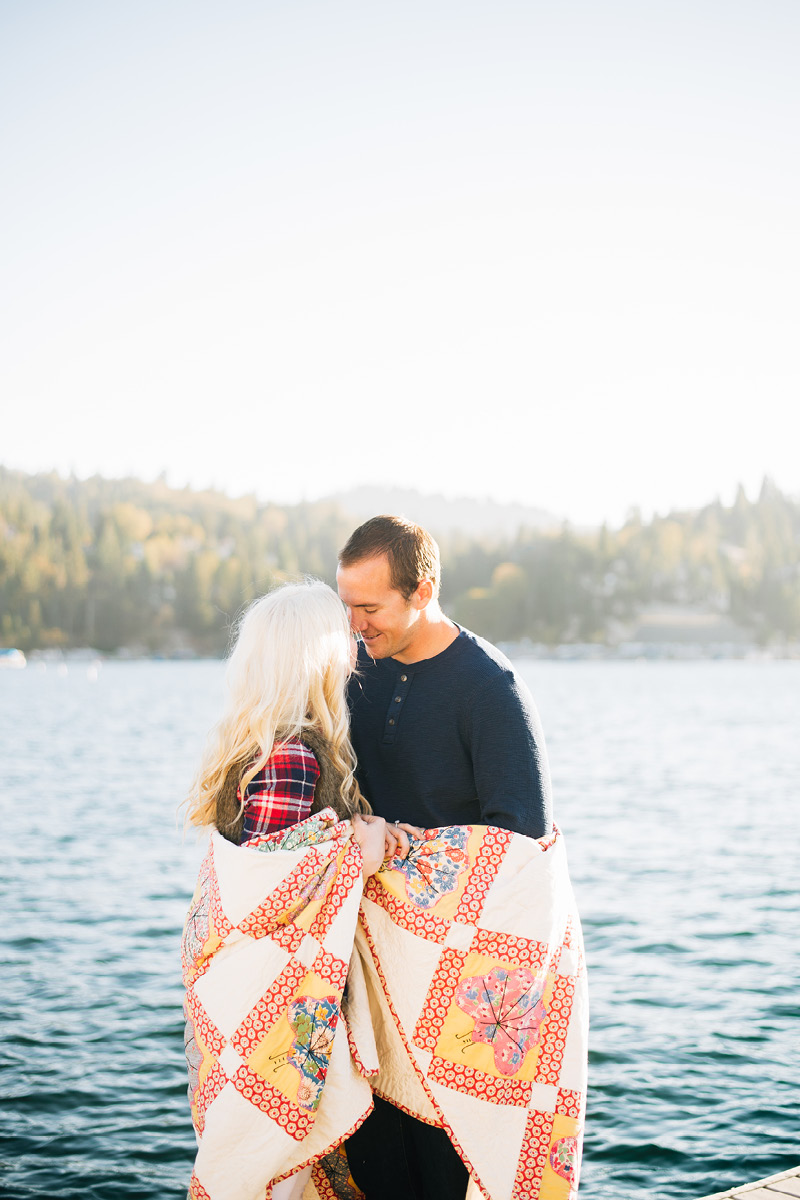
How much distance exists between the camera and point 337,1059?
128 inches

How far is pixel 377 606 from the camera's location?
3.45m

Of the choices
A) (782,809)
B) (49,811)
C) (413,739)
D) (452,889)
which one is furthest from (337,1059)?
(782,809)

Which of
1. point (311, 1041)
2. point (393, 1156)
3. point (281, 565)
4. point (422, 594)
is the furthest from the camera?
point (281, 565)

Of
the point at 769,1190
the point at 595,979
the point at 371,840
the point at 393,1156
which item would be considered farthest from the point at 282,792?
the point at 595,979

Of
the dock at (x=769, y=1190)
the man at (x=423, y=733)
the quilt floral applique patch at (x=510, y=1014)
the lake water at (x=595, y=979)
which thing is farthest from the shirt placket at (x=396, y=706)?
the lake water at (x=595, y=979)

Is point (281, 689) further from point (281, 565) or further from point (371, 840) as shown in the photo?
point (281, 565)

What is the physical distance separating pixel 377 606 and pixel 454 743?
20.1 inches

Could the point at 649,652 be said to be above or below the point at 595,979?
below

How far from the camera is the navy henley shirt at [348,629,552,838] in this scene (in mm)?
3293

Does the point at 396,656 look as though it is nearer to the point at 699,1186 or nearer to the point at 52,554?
the point at 699,1186

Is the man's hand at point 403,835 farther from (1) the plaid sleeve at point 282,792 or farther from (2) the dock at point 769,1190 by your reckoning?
(2) the dock at point 769,1190

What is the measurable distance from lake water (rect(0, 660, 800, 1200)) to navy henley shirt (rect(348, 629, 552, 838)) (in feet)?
12.6

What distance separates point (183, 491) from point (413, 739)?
185 m

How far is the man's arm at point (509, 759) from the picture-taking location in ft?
10.7
